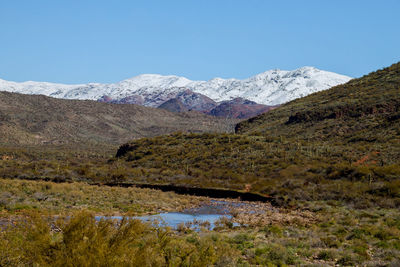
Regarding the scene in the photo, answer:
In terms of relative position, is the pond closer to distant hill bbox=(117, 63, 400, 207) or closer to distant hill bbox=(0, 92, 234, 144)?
distant hill bbox=(117, 63, 400, 207)

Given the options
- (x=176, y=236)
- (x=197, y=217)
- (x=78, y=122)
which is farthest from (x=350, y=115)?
(x=78, y=122)

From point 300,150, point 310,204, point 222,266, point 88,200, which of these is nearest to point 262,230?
point 222,266

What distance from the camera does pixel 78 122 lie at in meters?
139

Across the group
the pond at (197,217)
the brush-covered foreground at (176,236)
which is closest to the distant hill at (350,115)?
the pond at (197,217)

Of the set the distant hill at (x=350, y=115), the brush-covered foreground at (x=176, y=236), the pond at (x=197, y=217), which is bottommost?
the pond at (x=197, y=217)

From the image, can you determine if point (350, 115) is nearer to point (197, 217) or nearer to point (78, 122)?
point (197, 217)

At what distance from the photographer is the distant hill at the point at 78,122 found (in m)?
115

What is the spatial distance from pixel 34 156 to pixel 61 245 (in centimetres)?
7395

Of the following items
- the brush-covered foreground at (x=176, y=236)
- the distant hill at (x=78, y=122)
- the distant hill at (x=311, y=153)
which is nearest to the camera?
the brush-covered foreground at (x=176, y=236)

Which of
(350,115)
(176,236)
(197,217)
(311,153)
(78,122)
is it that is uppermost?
(78,122)

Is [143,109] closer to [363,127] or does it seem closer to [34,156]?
[34,156]

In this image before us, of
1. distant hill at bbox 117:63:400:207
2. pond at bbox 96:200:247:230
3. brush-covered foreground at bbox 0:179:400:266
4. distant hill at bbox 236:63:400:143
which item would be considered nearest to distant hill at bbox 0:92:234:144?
distant hill at bbox 117:63:400:207

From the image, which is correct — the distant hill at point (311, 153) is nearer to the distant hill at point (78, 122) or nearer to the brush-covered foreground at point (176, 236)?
the brush-covered foreground at point (176, 236)

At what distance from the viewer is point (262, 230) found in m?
21.8
